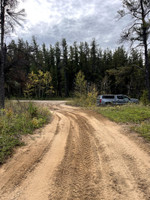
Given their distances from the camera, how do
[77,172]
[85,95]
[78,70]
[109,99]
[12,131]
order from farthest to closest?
[78,70], [85,95], [109,99], [12,131], [77,172]

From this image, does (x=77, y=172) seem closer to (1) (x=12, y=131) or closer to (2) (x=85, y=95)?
(1) (x=12, y=131)

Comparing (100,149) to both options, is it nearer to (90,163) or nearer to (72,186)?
(90,163)

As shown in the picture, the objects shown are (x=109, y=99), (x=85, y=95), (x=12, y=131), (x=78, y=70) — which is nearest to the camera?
(x=12, y=131)

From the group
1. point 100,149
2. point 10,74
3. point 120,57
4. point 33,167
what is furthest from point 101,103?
point 120,57

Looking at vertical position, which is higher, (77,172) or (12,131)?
(12,131)

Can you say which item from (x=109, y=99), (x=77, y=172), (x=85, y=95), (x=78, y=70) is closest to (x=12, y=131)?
(x=77, y=172)

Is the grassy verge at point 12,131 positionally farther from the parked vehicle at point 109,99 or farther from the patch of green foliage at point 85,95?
the patch of green foliage at point 85,95

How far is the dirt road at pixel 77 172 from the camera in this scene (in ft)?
6.60

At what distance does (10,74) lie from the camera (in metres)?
8.75

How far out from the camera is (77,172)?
8.41ft

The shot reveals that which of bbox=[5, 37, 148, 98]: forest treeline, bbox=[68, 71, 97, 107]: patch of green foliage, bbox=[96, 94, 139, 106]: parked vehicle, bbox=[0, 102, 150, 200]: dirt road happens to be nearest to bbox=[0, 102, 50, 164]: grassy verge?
bbox=[0, 102, 150, 200]: dirt road

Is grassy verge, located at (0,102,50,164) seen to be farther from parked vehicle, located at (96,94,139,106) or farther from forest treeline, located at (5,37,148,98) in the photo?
forest treeline, located at (5,37,148,98)

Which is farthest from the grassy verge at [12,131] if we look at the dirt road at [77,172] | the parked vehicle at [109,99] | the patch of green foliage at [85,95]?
the patch of green foliage at [85,95]

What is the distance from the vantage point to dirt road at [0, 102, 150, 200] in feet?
6.60
